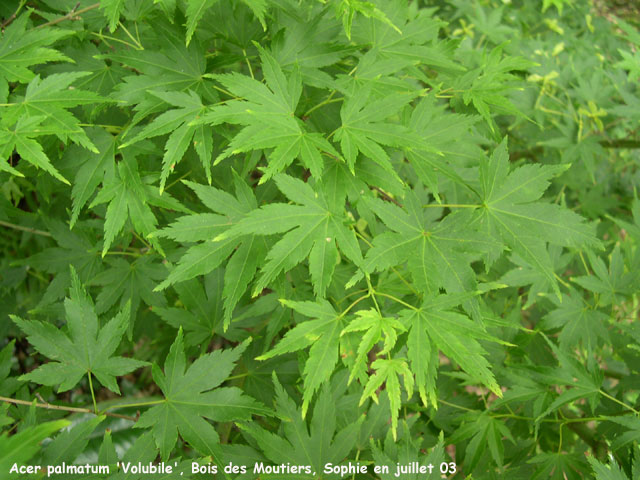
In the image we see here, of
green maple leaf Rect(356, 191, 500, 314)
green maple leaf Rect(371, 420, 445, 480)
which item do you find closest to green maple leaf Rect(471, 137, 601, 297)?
green maple leaf Rect(356, 191, 500, 314)

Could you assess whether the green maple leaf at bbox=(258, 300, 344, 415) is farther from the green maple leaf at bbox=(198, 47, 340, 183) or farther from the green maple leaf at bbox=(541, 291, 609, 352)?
the green maple leaf at bbox=(541, 291, 609, 352)

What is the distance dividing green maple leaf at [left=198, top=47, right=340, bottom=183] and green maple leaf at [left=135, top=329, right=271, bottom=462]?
0.70 m

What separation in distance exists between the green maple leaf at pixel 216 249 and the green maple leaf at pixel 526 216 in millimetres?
771

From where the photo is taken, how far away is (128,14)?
1.71 meters

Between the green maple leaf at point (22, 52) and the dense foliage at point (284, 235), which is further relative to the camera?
the green maple leaf at point (22, 52)

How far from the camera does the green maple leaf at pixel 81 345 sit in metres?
1.57

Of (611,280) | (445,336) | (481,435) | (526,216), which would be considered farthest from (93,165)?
(611,280)

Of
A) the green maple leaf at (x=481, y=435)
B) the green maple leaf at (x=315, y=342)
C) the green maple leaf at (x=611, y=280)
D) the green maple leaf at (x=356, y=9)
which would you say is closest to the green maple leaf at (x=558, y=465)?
the green maple leaf at (x=481, y=435)

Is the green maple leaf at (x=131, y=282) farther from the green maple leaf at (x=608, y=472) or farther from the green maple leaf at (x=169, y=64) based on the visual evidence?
the green maple leaf at (x=608, y=472)

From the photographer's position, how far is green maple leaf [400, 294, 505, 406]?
1374 mm

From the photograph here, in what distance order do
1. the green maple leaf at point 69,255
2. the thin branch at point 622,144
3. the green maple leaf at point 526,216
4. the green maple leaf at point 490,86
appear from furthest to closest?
1. the thin branch at point 622,144
2. the green maple leaf at point 69,255
3. the green maple leaf at point 490,86
4. the green maple leaf at point 526,216

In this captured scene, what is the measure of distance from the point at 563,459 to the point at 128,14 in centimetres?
248

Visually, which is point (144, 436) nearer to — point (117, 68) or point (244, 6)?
point (117, 68)

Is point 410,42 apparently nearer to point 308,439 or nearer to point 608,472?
point 308,439
